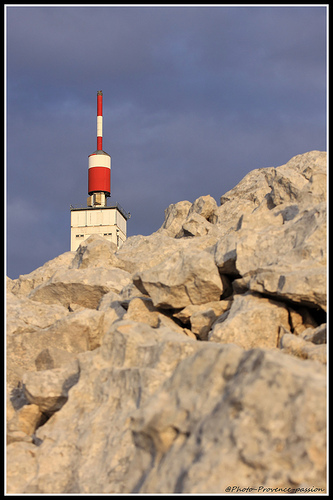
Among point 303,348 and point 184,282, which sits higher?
point 184,282

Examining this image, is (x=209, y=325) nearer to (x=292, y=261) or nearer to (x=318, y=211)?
(x=292, y=261)

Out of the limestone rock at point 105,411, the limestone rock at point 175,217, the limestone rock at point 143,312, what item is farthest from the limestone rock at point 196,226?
the limestone rock at point 105,411

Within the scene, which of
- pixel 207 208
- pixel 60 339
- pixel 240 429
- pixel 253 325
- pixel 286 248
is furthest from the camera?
pixel 207 208

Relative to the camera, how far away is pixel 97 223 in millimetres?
69562

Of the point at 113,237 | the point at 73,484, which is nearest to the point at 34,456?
the point at 73,484

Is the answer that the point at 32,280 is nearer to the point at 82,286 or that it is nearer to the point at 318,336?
the point at 82,286

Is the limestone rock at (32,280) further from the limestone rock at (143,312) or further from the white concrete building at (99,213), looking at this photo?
the white concrete building at (99,213)

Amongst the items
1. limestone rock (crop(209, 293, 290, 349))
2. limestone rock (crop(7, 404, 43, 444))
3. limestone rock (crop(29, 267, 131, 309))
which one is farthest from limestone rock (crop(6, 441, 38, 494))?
limestone rock (crop(29, 267, 131, 309))

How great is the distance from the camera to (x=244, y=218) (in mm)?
17828

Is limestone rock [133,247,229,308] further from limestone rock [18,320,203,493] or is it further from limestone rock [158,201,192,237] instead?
limestone rock [158,201,192,237]

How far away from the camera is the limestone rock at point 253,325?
1113 cm

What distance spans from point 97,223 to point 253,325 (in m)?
59.3

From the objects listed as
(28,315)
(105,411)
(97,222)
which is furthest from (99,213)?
(105,411)

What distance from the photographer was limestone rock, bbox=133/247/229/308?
13062 millimetres
